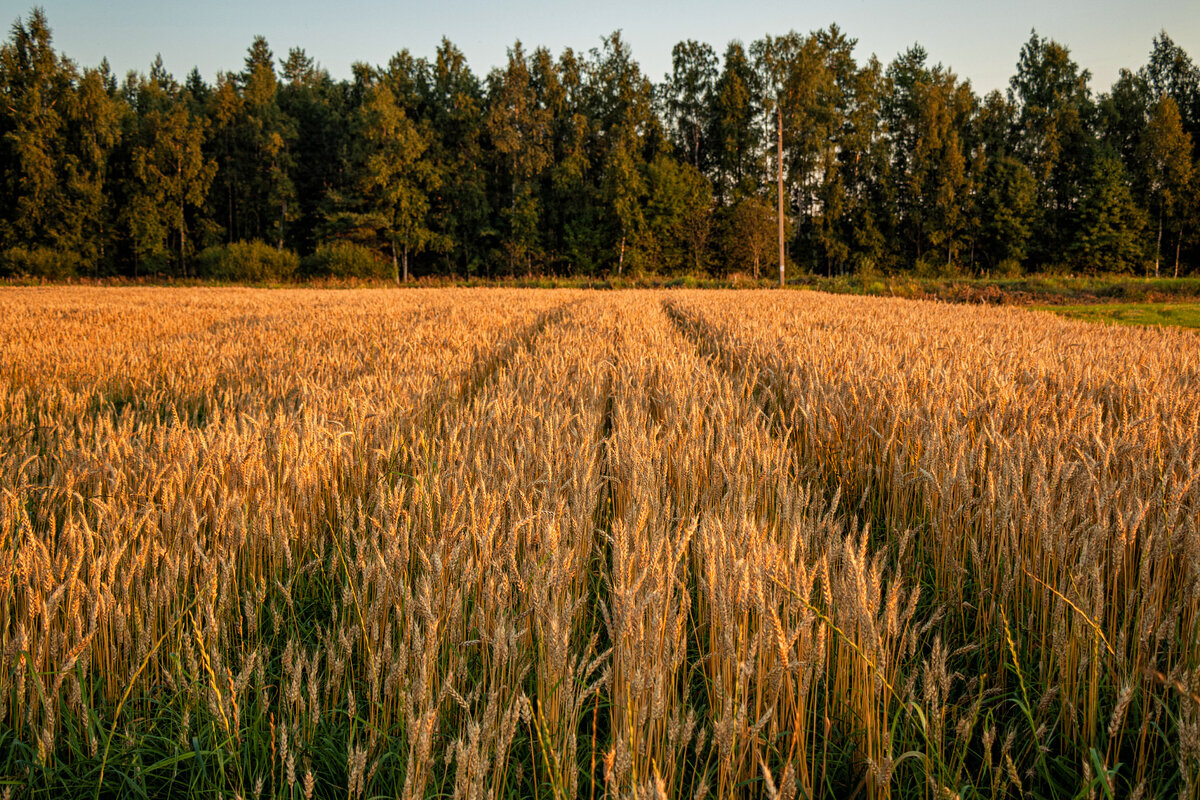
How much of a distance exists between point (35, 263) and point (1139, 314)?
60617 mm

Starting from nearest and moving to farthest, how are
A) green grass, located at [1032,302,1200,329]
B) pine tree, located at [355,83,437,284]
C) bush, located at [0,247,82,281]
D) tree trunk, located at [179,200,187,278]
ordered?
green grass, located at [1032,302,1200,329], bush, located at [0,247,82,281], pine tree, located at [355,83,437,284], tree trunk, located at [179,200,187,278]

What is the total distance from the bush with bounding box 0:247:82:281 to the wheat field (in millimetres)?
55038

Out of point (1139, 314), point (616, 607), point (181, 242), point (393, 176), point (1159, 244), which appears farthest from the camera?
point (181, 242)

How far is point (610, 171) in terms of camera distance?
48719mm

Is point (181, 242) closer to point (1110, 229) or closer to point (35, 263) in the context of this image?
point (35, 263)

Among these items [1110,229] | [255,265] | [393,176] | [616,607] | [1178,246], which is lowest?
[616,607]

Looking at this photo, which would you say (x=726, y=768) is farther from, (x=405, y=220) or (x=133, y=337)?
(x=405, y=220)

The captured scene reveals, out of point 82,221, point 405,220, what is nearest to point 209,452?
point 405,220

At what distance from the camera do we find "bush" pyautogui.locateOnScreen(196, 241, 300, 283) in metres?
43.2

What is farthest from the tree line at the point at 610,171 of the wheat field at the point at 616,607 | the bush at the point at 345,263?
the wheat field at the point at 616,607

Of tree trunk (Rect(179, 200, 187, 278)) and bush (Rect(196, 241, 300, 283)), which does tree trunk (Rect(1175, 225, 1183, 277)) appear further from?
tree trunk (Rect(179, 200, 187, 278))

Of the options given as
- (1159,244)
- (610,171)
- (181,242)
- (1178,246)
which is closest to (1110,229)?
(1159,244)

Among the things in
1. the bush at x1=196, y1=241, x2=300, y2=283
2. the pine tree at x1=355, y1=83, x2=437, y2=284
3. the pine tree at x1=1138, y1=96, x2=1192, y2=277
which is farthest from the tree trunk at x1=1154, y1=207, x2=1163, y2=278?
the bush at x1=196, y1=241, x2=300, y2=283

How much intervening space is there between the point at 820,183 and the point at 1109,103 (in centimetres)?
2456
